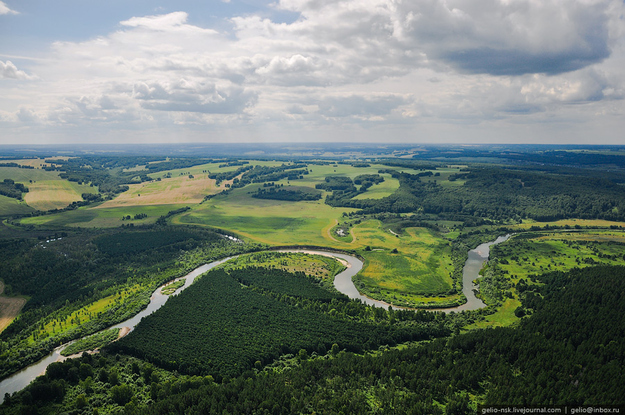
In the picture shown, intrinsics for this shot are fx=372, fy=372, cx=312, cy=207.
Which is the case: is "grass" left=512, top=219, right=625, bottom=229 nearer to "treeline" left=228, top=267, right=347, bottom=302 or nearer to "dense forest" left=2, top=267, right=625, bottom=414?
"dense forest" left=2, top=267, right=625, bottom=414

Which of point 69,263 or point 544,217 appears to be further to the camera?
point 544,217

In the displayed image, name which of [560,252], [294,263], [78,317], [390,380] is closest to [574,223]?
[560,252]

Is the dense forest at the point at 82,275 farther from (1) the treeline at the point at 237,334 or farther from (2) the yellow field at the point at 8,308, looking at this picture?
(1) the treeline at the point at 237,334

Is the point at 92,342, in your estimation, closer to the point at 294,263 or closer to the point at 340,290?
the point at 340,290

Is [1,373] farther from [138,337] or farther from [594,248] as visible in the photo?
[594,248]

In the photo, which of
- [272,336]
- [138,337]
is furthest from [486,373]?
[138,337]

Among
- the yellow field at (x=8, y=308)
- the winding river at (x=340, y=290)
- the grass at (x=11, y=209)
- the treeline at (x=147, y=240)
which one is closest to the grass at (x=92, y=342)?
the winding river at (x=340, y=290)
